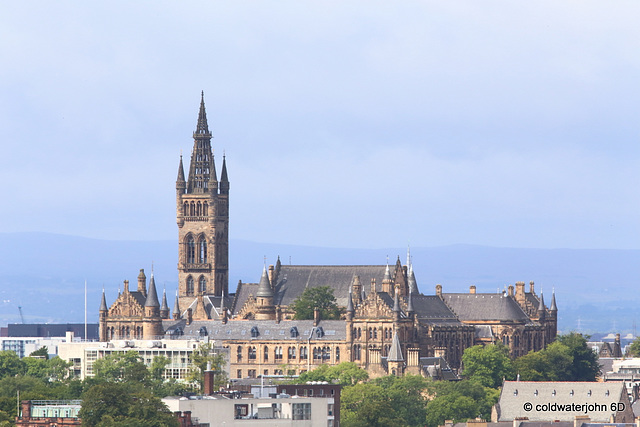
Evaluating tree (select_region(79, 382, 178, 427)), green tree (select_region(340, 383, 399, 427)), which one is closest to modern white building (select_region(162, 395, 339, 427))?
tree (select_region(79, 382, 178, 427))

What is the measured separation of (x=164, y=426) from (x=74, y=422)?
36.6 feet

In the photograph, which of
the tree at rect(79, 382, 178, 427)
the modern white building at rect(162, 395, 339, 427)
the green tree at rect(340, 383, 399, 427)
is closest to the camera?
the tree at rect(79, 382, 178, 427)

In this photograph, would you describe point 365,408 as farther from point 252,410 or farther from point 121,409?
point 121,409

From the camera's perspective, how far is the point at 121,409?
5950 inches

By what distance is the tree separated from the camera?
14388 cm

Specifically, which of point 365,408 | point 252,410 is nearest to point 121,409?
point 252,410

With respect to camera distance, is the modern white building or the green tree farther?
the green tree

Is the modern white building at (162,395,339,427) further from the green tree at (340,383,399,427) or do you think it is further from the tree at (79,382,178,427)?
the green tree at (340,383,399,427)

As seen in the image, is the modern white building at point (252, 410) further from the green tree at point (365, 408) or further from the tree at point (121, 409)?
the green tree at point (365, 408)

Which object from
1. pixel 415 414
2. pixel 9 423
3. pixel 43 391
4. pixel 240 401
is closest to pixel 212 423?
pixel 240 401

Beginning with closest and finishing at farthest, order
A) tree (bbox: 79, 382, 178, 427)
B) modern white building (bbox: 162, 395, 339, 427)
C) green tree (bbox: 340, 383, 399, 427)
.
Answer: tree (bbox: 79, 382, 178, 427), modern white building (bbox: 162, 395, 339, 427), green tree (bbox: 340, 383, 399, 427)

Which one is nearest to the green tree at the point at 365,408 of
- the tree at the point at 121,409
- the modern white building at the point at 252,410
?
the modern white building at the point at 252,410

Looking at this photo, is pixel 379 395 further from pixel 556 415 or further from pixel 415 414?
pixel 556 415

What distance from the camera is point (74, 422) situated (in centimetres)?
15000
